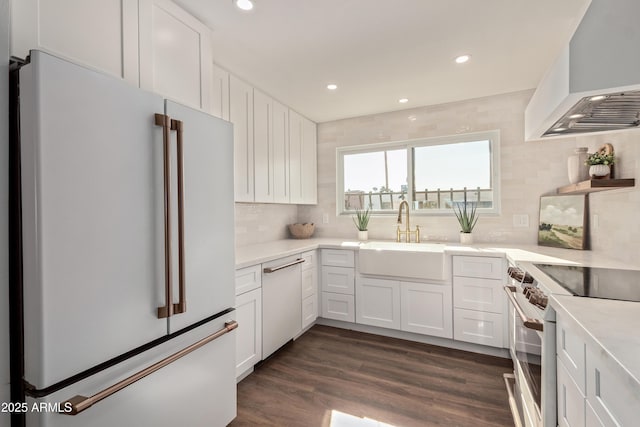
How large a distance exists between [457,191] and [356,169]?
1189 millimetres

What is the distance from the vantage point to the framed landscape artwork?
87.9 inches

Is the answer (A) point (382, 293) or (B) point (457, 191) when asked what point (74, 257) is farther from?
(B) point (457, 191)

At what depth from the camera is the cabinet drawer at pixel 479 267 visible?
2.31 m

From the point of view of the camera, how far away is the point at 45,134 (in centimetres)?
85

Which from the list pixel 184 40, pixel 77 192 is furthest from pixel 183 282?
pixel 184 40

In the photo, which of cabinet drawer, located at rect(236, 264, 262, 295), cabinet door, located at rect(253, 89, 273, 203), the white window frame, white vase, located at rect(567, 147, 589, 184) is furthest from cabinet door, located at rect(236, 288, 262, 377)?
white vase, located at rect(567, 147, 589, 184)

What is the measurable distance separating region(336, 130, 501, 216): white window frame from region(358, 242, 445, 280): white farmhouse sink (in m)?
0.68

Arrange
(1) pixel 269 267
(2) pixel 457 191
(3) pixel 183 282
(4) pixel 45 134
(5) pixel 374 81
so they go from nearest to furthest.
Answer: (4) pixel 45 134, (3) pixel 183 282, (1) pixel 269 267, (5) pixel 374 81, (2) pixel 457 191

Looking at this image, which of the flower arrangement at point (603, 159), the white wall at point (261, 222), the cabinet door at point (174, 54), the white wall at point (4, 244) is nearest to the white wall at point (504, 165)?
the flower arrangement at point (603, 159)

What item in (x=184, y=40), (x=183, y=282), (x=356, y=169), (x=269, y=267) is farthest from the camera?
(x=356, y=169)

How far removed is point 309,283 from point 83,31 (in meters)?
2.34

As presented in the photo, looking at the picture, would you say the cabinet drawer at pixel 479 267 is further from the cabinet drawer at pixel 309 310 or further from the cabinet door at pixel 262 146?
the cabinet door at pixel 262 146

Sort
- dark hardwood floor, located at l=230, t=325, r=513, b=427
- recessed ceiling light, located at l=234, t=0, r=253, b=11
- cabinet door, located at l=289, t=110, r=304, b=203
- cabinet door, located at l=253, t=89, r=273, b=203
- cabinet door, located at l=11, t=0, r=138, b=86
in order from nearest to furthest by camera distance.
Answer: cabinet door, located at l=11, t=0, r=138, b=86 < recessed ceiling light, located at l=234, t=0, r=253, b=11 < dark hardwood floor, located at l=230, t=325, r=513, b=427 < cabinet door, located at l=253, t=89, r=273, b=203 < cabinet door, located at l=289, t=110, r=304, b=203

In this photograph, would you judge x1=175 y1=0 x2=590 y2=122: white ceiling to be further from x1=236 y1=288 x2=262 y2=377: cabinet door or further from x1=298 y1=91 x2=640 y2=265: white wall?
x1=236 y1=288 x2=262 y2=377: cabinet door
